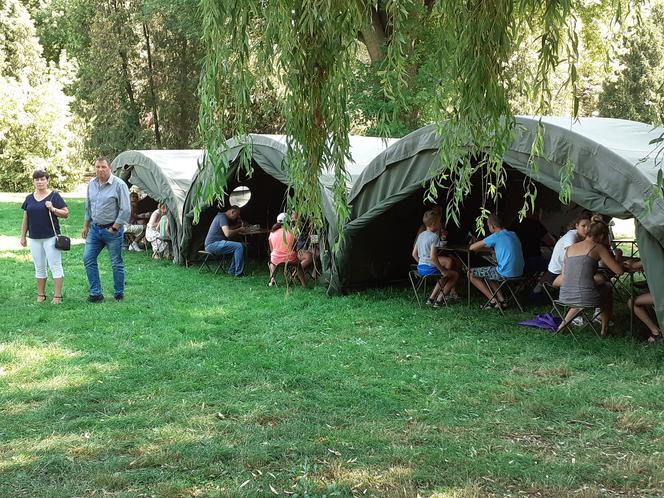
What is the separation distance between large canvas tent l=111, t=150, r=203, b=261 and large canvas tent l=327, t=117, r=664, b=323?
4.09m

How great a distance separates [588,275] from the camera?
7.74m

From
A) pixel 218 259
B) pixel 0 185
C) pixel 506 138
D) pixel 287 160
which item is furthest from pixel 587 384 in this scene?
pixel 0 185

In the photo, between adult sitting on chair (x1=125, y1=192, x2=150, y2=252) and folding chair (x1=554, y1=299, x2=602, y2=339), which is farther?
adult sitting on chair (x1=125, y1=192, x2=150, y2=252)

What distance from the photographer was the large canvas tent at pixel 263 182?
35.6 ft

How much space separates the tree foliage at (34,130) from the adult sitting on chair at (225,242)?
2095 cm

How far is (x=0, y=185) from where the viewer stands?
31.4 meters

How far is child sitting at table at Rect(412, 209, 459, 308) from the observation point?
966 centimetres

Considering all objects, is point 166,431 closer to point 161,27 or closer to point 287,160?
point 287,160

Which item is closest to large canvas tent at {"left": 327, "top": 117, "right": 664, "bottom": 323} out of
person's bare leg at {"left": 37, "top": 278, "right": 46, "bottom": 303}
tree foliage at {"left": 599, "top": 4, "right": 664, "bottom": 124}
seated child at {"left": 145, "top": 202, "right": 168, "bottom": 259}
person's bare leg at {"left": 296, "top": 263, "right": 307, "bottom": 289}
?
person's bare leg at {"left": 296, "top": 263, "right": 307, "bottom": 289}

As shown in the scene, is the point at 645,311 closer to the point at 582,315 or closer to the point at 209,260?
the point at 582,315

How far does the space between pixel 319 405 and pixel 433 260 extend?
425 cm

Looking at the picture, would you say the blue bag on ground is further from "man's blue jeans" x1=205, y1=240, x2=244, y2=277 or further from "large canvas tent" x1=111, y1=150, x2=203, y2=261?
"large canvas tent" x1=111, y1=150, x2=203, y2=261

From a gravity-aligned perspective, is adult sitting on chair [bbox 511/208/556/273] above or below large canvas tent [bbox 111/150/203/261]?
below

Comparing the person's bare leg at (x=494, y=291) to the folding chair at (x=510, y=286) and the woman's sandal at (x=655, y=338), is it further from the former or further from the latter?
the woman's sandal at (x=655, y=338)
